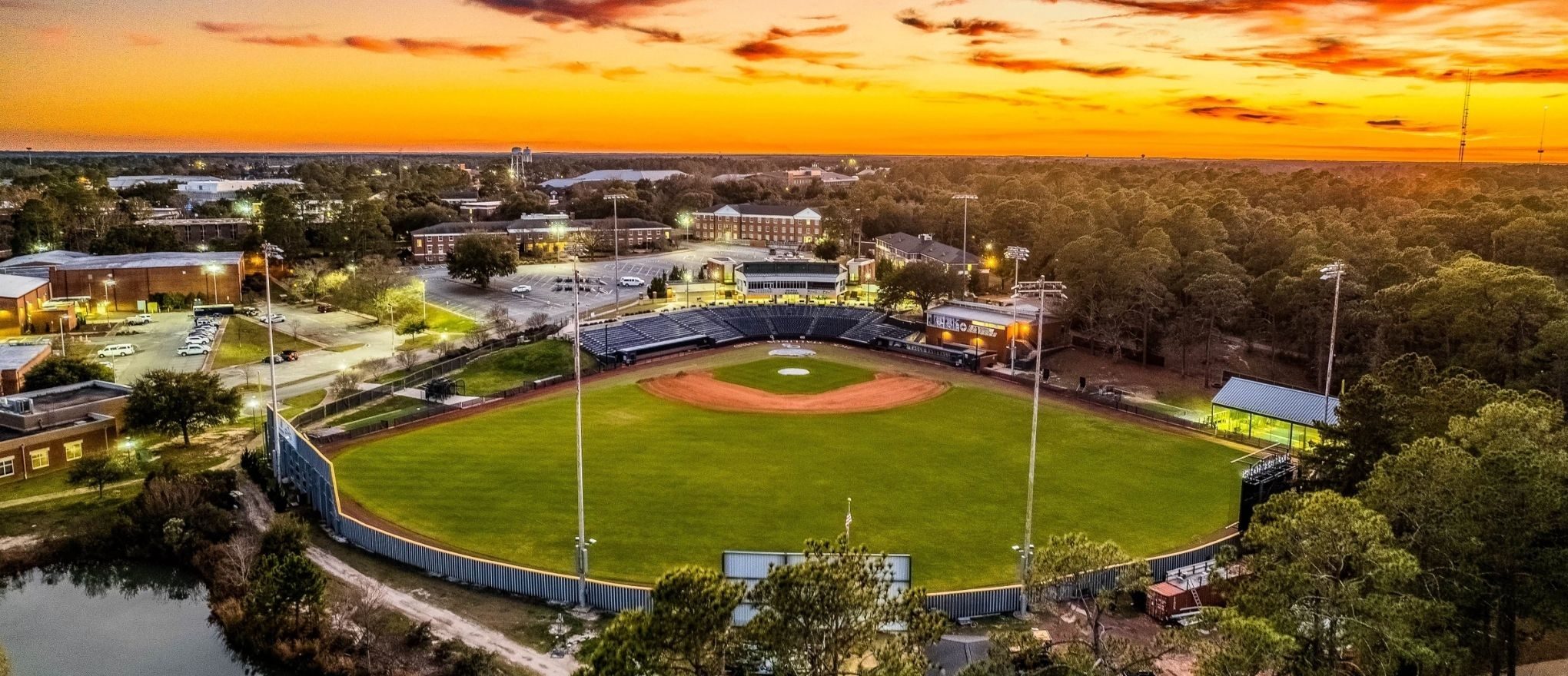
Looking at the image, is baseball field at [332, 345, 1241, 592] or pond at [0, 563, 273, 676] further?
baseball field at [332, 345, 1241, 592]

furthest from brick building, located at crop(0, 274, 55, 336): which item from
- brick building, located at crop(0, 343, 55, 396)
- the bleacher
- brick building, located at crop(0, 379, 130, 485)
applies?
the bleacher

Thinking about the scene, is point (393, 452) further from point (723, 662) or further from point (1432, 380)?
point (1432, 380)

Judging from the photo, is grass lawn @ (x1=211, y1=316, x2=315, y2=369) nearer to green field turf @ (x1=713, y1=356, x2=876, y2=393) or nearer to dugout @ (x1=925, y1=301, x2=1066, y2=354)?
green field turf @ (x1=713, y1=356, x2=876, y2=393)

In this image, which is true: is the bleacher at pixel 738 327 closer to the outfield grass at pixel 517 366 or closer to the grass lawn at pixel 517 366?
the grass lawn at pixel 517 366

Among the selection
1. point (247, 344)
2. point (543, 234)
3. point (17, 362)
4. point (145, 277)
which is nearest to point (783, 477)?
point (17, 362)

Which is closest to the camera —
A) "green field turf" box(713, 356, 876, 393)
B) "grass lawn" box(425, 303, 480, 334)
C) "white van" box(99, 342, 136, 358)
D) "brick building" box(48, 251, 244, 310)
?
"green field turf" box(713, 356, 876, 393)

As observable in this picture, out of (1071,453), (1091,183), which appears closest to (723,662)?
(1071,453)
